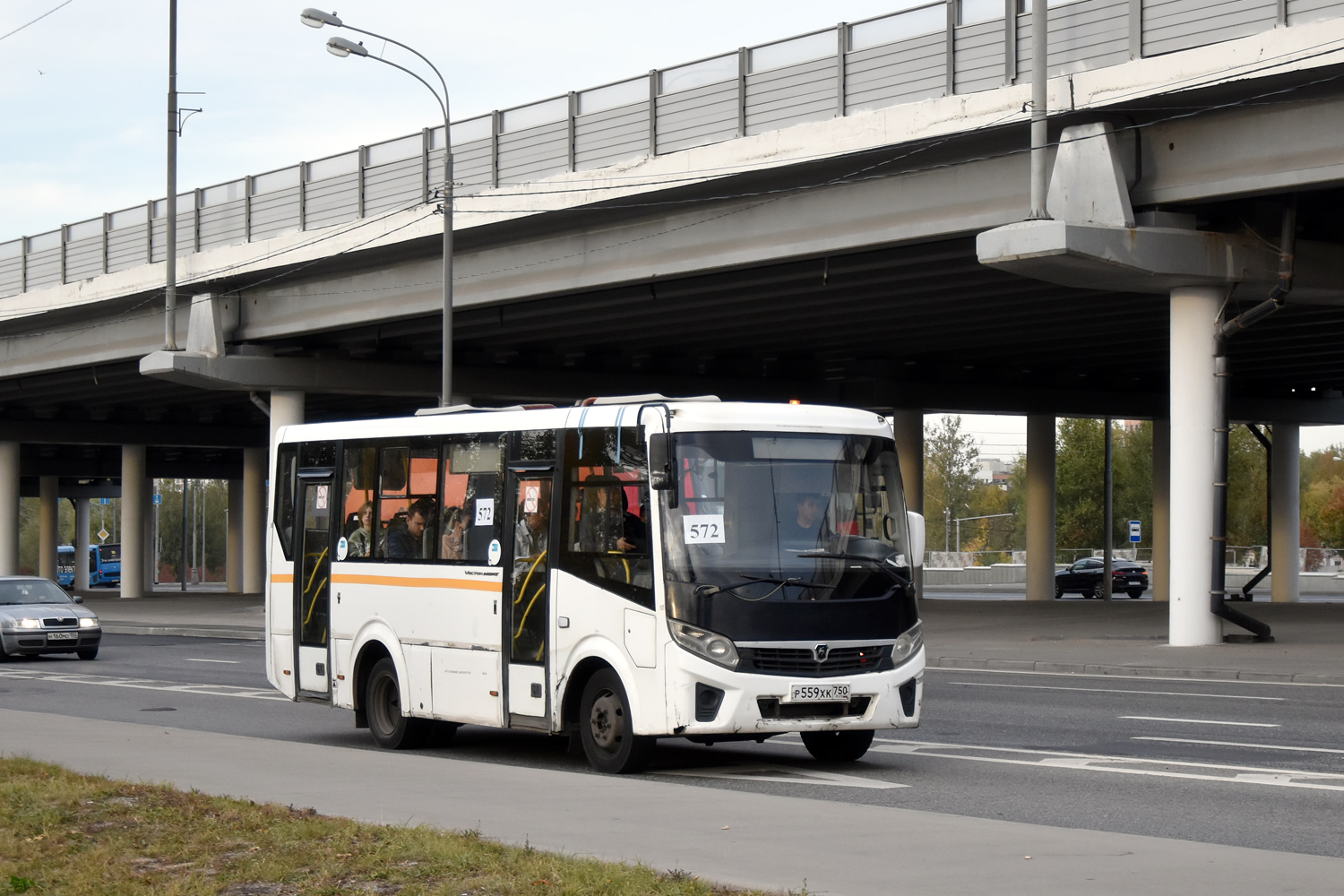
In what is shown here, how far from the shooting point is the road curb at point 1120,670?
20.8 m

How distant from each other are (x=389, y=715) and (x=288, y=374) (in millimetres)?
29744

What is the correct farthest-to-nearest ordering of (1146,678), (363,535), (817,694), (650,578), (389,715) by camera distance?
(1146,678), (363,535), (389,715), (650,578), (817,694)

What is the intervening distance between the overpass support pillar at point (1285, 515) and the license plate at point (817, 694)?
4251 centimetres

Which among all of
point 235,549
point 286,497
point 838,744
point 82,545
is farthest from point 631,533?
point 82,545

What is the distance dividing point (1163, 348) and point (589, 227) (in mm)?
16550

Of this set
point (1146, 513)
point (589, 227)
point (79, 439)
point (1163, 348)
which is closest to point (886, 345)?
point (1163, 348)

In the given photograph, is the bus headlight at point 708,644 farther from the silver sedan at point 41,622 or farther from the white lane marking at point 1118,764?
the silver sedan at point 41,622

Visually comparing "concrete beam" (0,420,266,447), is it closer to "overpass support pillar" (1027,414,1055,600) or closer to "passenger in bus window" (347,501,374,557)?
"overpass support pillar" (1027,414,1055,600)

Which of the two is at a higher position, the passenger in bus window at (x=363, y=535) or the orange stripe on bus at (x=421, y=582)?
the passenger in bus window at (x=363, y=535)

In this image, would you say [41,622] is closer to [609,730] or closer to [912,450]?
[609,730]

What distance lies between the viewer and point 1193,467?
25750 millimetres

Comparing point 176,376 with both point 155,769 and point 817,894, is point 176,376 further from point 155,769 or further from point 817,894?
point 817,894

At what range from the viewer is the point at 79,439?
64.6 meters

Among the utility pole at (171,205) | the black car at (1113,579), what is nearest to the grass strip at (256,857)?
the utility pole at (171,205)
